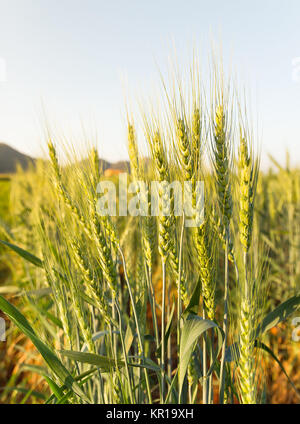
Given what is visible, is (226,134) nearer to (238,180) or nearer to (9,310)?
(238,180)

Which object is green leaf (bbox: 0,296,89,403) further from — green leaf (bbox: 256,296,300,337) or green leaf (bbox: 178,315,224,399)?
green leaf (bbox: 256,296,300,337)

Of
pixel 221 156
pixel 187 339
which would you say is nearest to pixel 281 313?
pixel 187 339

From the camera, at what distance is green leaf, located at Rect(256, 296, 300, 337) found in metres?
0.65

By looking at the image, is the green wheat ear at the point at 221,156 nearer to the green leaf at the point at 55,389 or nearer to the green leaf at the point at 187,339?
the green leaf at the point at 187,339

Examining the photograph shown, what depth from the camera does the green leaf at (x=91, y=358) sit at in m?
0.55

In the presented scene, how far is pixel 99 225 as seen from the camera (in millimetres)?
631

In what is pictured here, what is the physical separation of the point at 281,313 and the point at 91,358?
400 mm

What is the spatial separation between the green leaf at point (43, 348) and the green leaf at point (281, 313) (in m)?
0.39

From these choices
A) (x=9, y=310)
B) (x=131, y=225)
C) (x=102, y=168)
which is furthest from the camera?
(x=131, y=225)

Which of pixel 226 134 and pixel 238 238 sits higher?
pixel 226 134

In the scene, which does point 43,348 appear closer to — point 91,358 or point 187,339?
point 91,358

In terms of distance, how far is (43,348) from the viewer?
58 cm
